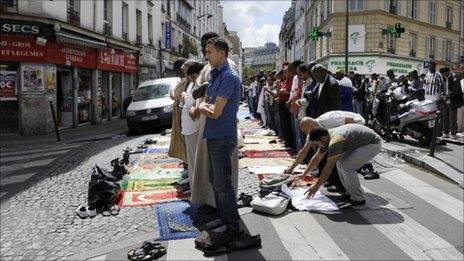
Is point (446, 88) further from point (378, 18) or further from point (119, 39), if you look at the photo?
point (378, 18)

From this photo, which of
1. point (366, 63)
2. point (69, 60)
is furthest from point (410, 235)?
point (366, 63)

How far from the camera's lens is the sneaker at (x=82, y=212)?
6133mm

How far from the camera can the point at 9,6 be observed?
16047mm

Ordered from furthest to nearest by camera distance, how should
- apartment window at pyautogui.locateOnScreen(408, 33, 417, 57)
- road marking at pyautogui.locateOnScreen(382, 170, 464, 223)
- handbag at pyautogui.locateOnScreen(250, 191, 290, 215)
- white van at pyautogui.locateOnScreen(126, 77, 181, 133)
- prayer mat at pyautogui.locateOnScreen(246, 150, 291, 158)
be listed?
1. apartment window at pyautogui.locateOnScreen(408, 33, 417, 57)
2. white van at pyautogui.locateOnScreen(126, 77, 181, 133)
3. prayer mat at pyautogui.locateOnScreen(246, 150, 291, 158)
4. road marking at pyautogui.locateOnScreen(382, 170, 464, 223)
5. handbag at pyautogui.locateOnScreen(250, 191, 290, 215)

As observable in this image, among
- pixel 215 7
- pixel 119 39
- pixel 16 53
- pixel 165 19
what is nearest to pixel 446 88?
pixel 16 53

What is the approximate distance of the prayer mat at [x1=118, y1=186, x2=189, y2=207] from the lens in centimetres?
653

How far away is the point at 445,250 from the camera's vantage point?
4.93 meters

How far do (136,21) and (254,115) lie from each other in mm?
12205

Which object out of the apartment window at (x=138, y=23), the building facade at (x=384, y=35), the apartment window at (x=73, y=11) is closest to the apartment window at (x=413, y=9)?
the building facade at (x=384, y=35)

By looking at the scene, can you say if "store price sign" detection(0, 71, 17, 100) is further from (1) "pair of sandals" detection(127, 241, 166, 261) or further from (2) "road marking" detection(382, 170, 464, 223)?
(1) "pair of sandals" detection(127, 241, 166, 261)

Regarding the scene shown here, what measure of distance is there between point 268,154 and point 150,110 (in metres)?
7.30

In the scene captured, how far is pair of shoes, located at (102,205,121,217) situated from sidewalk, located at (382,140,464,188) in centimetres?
524

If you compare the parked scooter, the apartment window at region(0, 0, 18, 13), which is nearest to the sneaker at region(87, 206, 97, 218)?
the parked scooter

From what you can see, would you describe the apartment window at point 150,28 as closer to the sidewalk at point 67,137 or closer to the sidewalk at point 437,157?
the sidewalk at point 67,137
